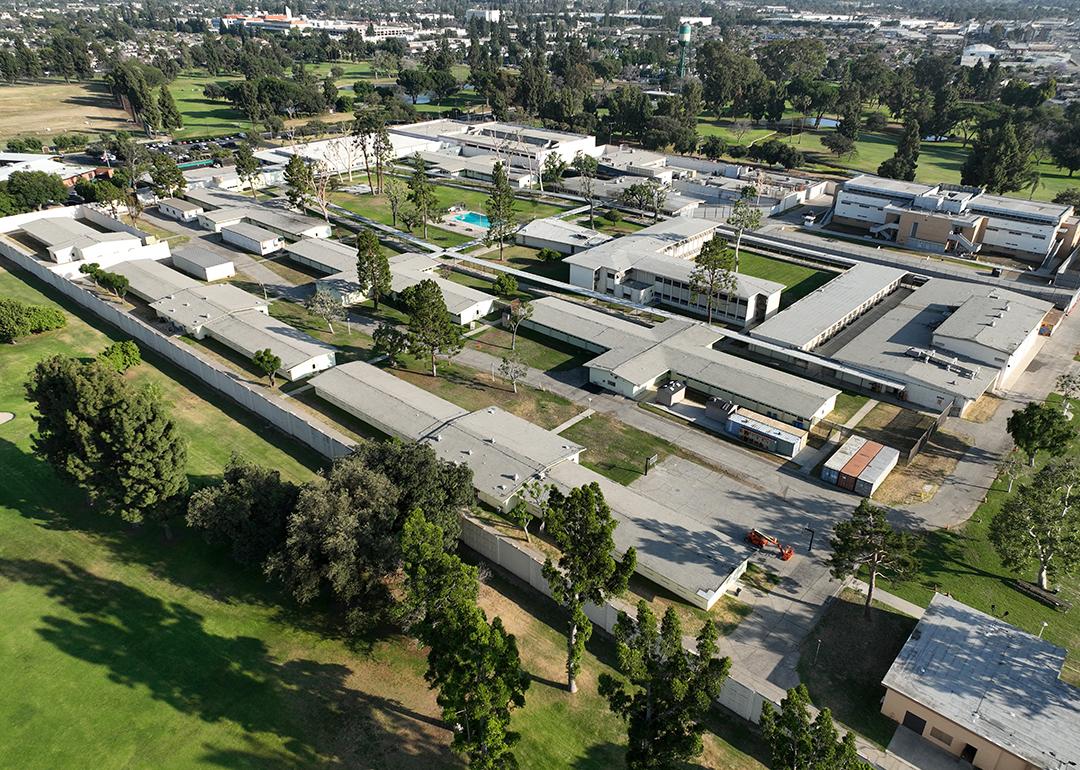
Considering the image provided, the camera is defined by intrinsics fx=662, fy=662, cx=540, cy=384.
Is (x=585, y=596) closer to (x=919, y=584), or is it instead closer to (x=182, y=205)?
(x=919, y=584)

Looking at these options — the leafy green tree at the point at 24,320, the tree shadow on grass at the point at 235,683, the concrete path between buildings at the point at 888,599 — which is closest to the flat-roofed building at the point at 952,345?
the concrete path between buildings at the point at 888,599

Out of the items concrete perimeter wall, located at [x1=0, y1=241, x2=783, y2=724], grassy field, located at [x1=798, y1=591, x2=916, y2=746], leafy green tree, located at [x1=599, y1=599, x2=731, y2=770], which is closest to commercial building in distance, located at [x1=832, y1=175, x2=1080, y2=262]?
grassy field, located at [x1=798, y1=591, x2=916, y2=746]

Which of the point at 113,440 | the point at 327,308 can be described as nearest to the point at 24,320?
the point at 327,308

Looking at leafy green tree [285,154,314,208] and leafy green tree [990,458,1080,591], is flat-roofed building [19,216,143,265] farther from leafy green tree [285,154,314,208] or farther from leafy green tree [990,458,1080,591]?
leafy green tree [990,458,1080,591]

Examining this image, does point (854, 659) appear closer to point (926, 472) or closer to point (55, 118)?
point (926, 472)

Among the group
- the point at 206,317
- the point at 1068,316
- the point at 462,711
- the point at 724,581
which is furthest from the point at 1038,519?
the point at 206,317
